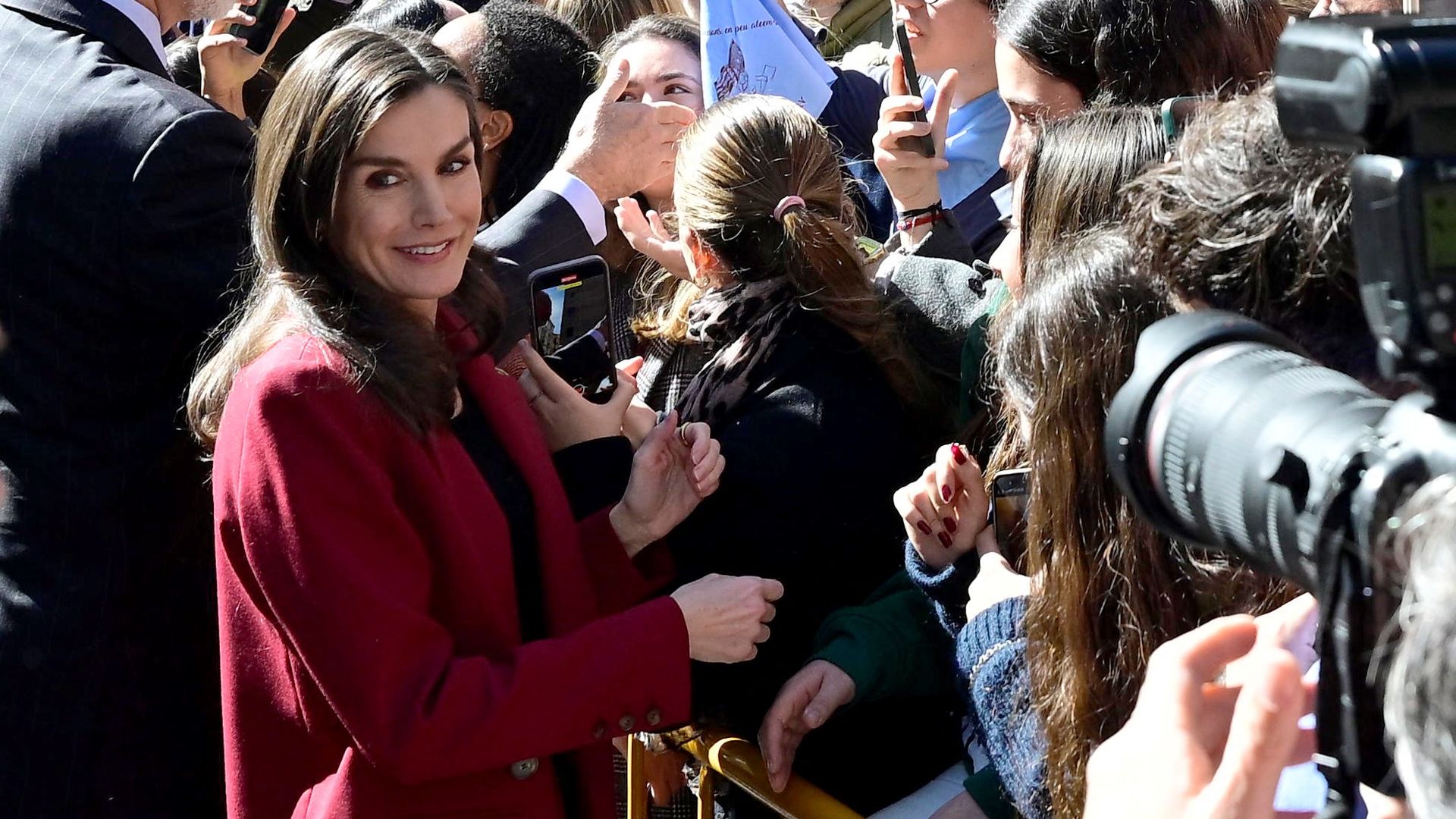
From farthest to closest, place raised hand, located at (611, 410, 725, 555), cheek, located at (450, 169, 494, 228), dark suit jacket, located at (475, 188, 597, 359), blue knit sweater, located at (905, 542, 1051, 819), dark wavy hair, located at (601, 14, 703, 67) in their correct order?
dark wavy hair, located at (601, 14, 703, 67)
dark suit jacket, located at (475, 188, 597, 359)
raised hand, located at (611, 410, 725, 555)
cheek, located at (450, 169, 494, 228)
blue knit sweater, located at (905, 542, 1051, 819)

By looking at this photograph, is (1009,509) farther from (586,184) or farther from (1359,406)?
(586,184)

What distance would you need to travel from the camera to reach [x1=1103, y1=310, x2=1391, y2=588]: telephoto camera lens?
3.01 ft

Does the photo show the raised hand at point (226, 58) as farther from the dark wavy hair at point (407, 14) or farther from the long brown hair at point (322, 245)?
the long brown hair at point (322, 245)

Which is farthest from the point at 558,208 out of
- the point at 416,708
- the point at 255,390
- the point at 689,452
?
the point at 416,708

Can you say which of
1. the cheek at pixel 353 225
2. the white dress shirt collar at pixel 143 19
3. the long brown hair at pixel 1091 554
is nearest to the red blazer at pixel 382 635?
the cheek at pixel 353 225

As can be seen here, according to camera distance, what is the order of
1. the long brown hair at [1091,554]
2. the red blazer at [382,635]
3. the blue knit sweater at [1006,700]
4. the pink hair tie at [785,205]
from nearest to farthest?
the long brown hair at [1091,554] → the blue knit sweater at [1006,700] → the red blazer at [382,635] → the pink hair tie at [785,205]

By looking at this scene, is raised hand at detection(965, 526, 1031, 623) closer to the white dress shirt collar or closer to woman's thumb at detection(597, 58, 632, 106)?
woman's thumb at detection(597, 58, 632, 106)

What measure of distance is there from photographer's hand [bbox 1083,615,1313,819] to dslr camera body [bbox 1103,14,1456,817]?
0.03 metres

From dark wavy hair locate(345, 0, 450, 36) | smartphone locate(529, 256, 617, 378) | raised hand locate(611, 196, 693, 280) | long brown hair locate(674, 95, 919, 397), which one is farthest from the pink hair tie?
dark wavy hair locate(345, 0, 450, 36)

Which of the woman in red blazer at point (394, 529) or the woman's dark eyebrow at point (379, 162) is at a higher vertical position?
the woman's dark eyebrow at point (379, 162)

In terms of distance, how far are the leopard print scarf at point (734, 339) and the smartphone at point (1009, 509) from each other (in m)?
0.49

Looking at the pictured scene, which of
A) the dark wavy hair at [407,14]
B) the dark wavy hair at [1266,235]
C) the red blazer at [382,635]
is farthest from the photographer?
the dark wavy hair at [407,14]

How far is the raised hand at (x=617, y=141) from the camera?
8.77ft

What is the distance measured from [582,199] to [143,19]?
75cm
